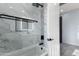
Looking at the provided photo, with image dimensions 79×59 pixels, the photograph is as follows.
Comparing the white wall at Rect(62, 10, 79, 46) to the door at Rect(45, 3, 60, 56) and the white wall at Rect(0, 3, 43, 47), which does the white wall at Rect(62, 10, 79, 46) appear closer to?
the door at Rect(45, 3, 60, 56)

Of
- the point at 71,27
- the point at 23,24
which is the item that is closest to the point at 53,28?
the point at 71,27

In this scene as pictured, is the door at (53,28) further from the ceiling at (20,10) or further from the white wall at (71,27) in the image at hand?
the ceiling at (20,10)

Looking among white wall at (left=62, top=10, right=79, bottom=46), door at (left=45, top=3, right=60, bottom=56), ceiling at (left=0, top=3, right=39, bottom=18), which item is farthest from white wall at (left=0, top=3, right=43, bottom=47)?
white wall at (left=62, top=10, right=79, bottom=46)

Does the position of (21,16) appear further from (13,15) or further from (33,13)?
(33,13)

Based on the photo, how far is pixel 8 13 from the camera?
70.4 inches

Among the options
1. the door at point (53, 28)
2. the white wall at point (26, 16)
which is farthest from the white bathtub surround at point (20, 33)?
the door at point (53, 28)

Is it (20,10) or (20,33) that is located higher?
(20,10)

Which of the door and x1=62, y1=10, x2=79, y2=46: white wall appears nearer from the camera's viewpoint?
the door

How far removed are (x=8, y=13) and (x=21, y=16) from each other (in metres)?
0.31

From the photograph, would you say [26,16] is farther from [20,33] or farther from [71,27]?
[71,27]

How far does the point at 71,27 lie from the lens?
178 centimetres

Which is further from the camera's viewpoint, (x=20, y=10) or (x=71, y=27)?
(x=20, y=10)

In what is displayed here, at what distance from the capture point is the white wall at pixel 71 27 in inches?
64.1

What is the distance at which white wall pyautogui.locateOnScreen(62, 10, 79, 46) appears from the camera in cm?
163
